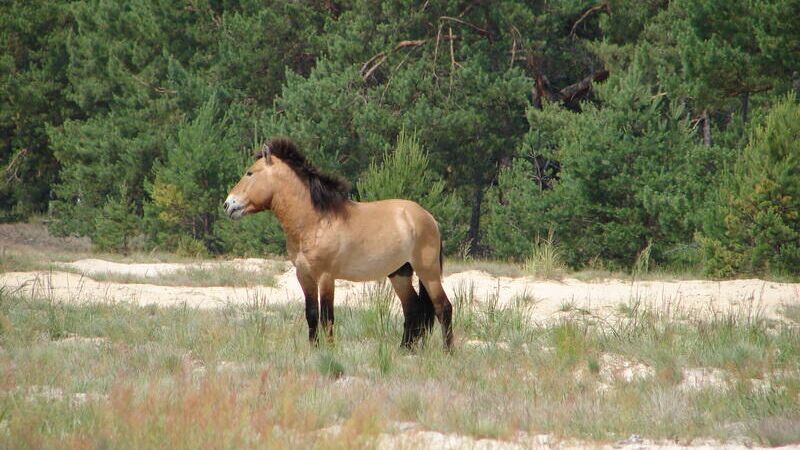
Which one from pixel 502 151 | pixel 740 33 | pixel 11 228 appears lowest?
pixel 11 228

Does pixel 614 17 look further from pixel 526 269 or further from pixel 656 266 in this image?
pixel 526 269

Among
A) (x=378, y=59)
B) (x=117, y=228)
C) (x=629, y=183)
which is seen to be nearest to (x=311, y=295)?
(x=629, y=183)

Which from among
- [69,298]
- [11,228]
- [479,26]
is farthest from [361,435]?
[11,228]

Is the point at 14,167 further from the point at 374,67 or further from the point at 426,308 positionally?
the point at 426,308

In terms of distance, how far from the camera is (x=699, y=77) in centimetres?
2159

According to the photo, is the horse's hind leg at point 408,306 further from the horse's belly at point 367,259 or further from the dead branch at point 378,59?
the dead branch at point 378,59

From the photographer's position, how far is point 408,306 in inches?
416

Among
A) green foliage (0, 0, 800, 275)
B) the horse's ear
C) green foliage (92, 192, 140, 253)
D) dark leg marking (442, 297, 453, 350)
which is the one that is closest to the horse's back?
dark leg marking (442, 297, 453, 350)

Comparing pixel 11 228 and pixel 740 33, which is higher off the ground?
pixel 740 33

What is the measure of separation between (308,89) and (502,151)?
22.4 feet

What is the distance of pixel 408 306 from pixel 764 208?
11229 mm

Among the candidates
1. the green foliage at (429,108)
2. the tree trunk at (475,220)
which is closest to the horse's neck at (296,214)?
the green foliage at (429,108)

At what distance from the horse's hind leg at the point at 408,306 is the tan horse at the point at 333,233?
0.01 meters

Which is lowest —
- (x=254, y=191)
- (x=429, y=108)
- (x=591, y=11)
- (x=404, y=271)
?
(x=404, y=271)
